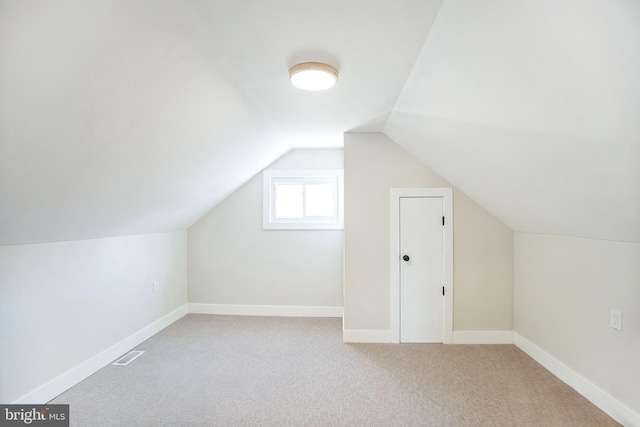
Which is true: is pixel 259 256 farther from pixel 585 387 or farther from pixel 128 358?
pixel 585 387

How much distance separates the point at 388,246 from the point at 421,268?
17.5 inches

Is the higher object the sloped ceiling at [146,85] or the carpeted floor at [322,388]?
the sloped ceiling at [146,85]

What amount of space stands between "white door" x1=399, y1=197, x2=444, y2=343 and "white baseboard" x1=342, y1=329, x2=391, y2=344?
7.1 inches

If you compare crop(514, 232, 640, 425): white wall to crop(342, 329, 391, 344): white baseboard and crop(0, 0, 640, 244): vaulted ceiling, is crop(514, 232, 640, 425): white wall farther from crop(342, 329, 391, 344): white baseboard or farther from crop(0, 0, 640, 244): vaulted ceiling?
crop(342, 329, 391, 344): white baseboard

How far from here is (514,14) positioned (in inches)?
50.5

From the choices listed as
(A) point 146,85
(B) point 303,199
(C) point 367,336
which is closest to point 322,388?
(C) point 367,336

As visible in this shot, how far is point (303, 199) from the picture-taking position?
15.6 ft

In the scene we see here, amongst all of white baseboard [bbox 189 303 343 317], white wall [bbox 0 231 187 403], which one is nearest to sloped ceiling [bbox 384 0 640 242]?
white baseboard [bbox 189 303 343 317]

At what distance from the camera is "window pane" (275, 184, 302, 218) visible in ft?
15.7

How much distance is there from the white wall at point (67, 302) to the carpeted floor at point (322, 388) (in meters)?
0.30

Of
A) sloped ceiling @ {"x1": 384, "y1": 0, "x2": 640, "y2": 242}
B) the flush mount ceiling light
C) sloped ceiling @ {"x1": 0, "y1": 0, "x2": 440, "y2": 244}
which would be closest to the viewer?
sloped ceiling @ {"x1": 384, "y1": 0, "x2": 640, "y2": 242}

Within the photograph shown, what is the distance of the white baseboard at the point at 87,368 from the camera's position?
2365 mm

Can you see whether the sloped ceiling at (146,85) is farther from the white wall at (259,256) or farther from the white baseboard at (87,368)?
the white wall at (259,256)

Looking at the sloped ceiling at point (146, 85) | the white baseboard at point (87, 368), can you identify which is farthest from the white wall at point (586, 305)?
the white baseboard at point (87, 368)
